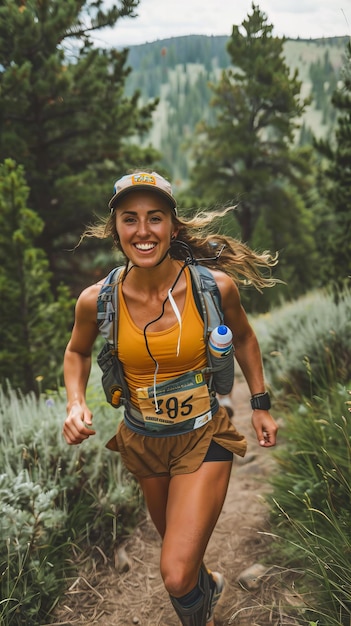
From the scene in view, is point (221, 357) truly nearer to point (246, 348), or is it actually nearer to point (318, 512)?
point (246, 348)

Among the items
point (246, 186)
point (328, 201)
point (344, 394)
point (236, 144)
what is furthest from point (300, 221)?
point (344, 394)

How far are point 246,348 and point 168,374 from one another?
0.52m

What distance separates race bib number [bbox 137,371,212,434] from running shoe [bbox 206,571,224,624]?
953mm

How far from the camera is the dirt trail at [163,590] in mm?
2857

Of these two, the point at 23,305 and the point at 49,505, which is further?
the point at 23,305

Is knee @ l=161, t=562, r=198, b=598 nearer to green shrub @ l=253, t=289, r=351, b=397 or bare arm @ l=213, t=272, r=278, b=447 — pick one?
bare arm @ l=213, t=272, r=278, b=447

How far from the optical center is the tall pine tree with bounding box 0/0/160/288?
33.4ft

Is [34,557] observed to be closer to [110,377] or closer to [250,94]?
[110,377]

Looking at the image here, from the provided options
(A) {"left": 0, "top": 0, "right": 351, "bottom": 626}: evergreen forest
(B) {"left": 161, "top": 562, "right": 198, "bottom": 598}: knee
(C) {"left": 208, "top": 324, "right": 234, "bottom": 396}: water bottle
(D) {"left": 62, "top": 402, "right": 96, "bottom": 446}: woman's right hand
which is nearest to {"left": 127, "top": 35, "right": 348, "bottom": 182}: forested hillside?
(A) {"left": 0, "top": 0, "right": 351, "bottom": 626}: evergreen forest

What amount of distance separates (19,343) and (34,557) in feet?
14.5

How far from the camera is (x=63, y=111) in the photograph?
1188 centimetres

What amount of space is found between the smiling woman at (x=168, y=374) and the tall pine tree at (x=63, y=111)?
848 centimetres

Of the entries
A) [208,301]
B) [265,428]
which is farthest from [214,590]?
[208,301]

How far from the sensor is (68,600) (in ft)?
10.1
